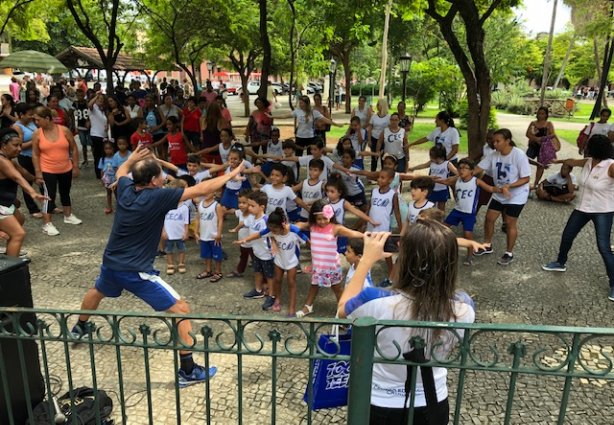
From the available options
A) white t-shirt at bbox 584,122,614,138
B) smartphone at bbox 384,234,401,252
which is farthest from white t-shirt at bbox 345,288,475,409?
white t-shirt at bbox 584,122,614,138

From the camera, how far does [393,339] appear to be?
2.07 meters

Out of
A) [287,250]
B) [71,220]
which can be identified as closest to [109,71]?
[71,220]

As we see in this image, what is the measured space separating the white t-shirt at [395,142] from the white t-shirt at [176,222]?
469 cm

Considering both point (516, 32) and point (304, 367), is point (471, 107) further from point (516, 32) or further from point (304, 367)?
point (516, 32)

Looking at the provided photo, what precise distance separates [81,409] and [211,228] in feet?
9.35

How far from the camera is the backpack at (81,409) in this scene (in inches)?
125

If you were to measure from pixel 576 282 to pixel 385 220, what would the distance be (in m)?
2.44

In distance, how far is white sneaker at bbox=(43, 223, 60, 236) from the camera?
754 centimetres

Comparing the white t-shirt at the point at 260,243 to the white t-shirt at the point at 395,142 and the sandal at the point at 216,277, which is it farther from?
the white t-shirt at the point at 395,142

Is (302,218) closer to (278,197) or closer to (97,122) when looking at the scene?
(278,197)

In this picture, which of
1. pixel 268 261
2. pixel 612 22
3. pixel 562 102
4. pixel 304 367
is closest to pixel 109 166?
pixel 268 261

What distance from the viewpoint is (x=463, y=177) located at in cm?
643

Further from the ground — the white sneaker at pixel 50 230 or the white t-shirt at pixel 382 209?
the white t-shirt at pixel 382 209

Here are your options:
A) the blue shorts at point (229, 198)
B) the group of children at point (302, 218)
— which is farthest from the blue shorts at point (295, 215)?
the blue shorts at point (229, 198)
